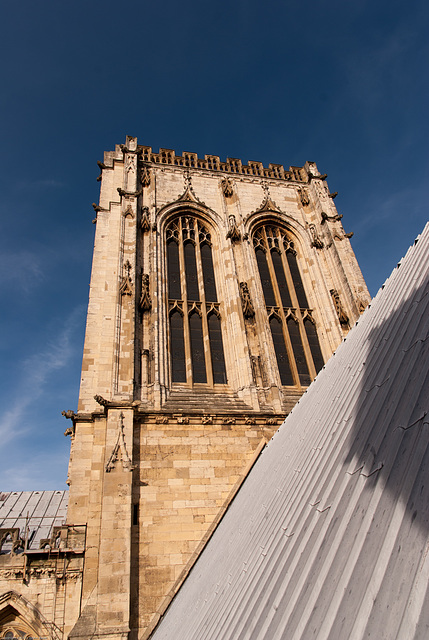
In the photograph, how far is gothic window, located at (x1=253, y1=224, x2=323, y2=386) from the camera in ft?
46.6

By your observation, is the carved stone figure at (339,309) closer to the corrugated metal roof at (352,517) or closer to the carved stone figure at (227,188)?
the carved stone figure at (227,188)

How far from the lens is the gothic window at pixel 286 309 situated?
14211 mm

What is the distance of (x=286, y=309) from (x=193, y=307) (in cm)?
344

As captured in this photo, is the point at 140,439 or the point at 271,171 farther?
the point at 271,171

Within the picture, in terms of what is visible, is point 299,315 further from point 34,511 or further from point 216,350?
point 34,511

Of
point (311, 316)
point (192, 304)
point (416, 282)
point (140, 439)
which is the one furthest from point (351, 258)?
point (416, 282)

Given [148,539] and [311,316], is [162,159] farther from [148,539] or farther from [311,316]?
[148,539]

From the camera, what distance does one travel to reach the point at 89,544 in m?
8.91

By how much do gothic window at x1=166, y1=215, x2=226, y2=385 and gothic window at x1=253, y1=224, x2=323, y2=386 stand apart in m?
2.01

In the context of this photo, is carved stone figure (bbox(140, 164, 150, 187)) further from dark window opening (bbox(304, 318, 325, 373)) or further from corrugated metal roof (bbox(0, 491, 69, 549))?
corrugated metal roof (bbox(0, 491, 69, 549))

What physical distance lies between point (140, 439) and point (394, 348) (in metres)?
7.61

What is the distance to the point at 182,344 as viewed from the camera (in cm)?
1382

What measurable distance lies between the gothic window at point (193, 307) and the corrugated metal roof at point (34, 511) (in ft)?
25.5

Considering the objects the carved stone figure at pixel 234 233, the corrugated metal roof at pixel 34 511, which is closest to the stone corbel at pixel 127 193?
→ the carved stone figure at pixel 234 233
